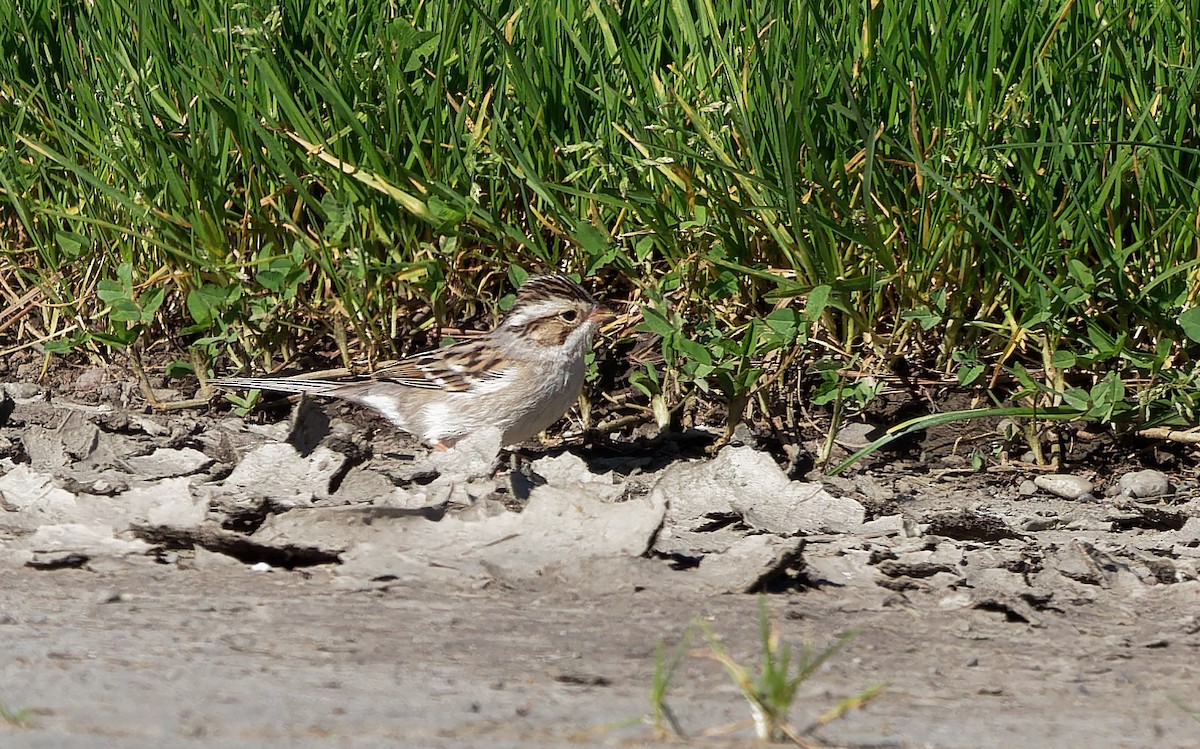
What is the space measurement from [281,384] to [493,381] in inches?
34.9

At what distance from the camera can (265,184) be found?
19.7ft

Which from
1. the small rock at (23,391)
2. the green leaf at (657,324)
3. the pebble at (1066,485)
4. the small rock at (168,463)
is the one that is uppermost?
the green leaf at (657,324)

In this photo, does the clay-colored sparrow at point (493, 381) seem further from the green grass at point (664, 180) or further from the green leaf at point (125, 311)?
the green leaf at point (125, 311)

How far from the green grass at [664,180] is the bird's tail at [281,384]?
0.22m

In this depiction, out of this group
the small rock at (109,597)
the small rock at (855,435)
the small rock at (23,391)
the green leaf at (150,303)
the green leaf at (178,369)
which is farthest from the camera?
the small rock at (23,391)

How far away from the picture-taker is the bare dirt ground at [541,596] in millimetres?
2885

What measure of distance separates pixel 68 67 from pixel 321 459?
2416 millimetres

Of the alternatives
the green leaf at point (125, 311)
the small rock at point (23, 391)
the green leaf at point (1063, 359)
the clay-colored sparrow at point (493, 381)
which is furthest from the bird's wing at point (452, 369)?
the green leaf at point (1063, 359)

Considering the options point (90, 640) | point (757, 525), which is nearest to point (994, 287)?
point (757, 525)

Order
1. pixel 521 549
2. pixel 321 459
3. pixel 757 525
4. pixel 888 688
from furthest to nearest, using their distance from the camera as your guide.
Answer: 1. pixel 321 459
2. pixel 757 525
3. pixel 521 549
4. pixel 888 688

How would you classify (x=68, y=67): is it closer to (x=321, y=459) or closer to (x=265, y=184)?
(x=265, y=184)

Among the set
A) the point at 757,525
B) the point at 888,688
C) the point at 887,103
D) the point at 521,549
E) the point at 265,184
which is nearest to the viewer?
the point at 888,688

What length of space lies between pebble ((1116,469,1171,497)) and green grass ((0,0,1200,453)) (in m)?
0.25

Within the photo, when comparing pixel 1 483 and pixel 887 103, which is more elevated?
pixel 887 103
